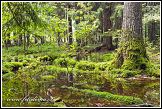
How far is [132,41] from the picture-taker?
9414 mm

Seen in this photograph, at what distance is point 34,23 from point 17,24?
0.41 m

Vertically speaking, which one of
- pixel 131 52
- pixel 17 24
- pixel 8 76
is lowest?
pixel 8 76

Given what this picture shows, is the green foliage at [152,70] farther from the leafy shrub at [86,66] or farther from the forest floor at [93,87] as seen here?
the leafy shrub at [86,66]

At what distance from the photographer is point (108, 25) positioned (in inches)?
821

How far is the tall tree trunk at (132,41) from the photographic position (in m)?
9.27

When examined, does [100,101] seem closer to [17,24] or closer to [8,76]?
[17,24]

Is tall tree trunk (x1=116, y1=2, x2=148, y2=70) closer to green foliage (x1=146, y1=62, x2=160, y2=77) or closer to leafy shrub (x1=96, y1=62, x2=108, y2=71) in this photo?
green foliage (x1=146, y1=62, x2=160, y2=77)

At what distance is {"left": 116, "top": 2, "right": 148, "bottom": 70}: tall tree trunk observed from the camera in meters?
9.27

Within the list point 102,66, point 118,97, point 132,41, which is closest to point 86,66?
point 102,66

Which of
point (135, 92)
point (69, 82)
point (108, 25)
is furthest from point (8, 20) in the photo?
point (108, 25)

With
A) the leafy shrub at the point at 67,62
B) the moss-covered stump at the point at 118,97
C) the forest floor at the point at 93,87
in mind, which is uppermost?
the moss-covered stump at the point at 118,97

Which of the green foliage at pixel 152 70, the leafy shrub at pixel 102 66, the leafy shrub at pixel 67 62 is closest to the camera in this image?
the green foliage at pixel 152 70

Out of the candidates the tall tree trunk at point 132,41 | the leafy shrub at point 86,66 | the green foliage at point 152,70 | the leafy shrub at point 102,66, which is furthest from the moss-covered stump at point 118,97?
the leafy shrub at point 86,66

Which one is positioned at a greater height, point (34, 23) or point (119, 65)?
point (34, 23)
